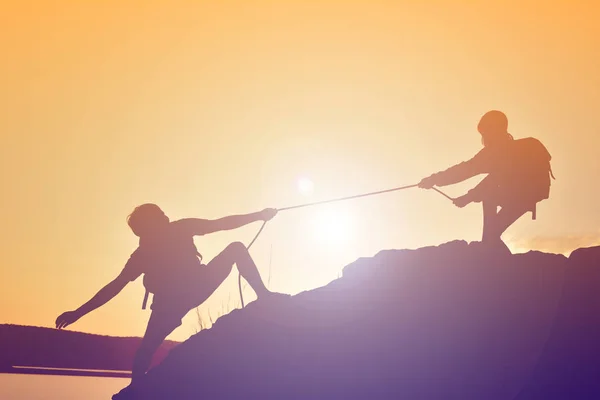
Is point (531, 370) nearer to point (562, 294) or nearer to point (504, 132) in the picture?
point (562, 294)

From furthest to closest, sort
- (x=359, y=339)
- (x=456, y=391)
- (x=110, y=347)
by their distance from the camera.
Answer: (x=110, y=347) → (x=359, y=339) → (x=456, y=391)

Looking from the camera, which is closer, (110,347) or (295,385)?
(295,385)

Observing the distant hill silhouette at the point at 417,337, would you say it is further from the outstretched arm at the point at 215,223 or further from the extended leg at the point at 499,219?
the outstretched arm at the point at 215,223

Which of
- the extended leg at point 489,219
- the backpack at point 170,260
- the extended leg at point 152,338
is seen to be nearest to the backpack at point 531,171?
the extended leg at point 489,219

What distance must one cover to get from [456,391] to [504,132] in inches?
150

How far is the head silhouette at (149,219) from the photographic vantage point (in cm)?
976

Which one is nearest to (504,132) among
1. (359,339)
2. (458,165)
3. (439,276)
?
(458,165)

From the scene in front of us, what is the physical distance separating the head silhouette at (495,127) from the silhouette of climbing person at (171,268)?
3270mm

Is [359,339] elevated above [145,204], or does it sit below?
below

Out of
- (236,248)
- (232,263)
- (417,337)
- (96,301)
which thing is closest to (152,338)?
(96,301)

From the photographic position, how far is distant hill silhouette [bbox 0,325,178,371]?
113 ft

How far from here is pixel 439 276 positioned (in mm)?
10203

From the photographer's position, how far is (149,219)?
9.76 metres

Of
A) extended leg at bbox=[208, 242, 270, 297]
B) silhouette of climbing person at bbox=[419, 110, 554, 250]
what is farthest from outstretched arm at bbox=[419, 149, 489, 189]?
extended leg at bbox=[208, 242, 270, 297]
